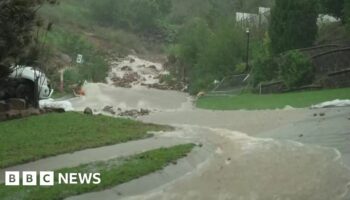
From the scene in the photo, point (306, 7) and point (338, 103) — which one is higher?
point (306, 7)

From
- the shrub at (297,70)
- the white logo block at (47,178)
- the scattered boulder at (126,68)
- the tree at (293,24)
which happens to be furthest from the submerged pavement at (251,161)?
the scattered boulder at (126,68)

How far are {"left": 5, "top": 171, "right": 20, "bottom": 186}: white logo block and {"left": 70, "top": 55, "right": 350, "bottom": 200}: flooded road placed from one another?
158 centimetres

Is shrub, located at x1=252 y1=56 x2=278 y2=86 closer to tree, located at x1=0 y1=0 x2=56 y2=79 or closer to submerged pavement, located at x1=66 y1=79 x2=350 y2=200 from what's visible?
submerged pavement, located at x1=66 y1=79 x2=350 y2=200

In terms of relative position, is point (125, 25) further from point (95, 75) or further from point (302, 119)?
point (302, 119)

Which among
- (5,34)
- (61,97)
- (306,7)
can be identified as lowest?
(61,97)

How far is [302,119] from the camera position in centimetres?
2209

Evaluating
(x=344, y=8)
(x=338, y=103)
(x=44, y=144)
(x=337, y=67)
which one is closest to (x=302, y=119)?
(x=338, y=103)

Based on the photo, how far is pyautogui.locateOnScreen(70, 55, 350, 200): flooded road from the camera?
11852 millimetres

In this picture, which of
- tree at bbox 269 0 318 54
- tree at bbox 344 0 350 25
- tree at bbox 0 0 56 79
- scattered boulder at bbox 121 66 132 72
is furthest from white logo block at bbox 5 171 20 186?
scattered boulder at bbox 121 66 132 72

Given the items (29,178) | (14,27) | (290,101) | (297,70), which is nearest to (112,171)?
(29,178)

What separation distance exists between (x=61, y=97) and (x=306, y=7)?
18.3m

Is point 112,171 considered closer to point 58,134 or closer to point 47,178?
point 47,178

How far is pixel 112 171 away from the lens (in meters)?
12.9

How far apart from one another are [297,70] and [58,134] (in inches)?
898
